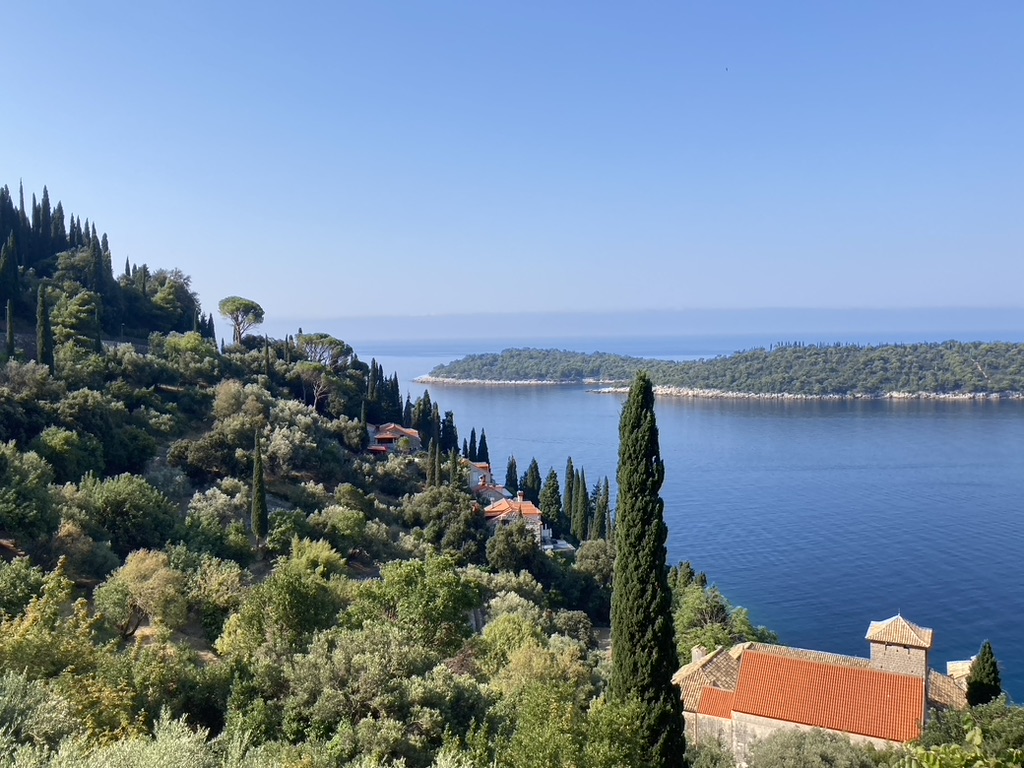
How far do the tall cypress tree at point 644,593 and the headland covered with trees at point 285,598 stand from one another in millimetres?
40

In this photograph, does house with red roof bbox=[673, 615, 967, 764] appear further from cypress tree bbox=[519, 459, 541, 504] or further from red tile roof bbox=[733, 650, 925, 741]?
cypress tree bbox=[519, 459, 541, 504]

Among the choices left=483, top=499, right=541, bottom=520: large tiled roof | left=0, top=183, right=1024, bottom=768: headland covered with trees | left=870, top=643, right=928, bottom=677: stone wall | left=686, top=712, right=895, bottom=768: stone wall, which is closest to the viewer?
left=0, top=183, right=1024, bottom=768: headland covered with trees

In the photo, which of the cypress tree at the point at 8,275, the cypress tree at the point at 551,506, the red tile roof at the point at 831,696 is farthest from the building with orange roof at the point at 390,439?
the red tile roof at the point at 831,696

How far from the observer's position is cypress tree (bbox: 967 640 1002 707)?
64.6 ft

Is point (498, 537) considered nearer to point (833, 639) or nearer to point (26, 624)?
point (833, 639)

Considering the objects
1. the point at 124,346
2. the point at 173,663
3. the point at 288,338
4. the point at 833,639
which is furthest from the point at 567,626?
the point at 288,338

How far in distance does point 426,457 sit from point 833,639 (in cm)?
2325

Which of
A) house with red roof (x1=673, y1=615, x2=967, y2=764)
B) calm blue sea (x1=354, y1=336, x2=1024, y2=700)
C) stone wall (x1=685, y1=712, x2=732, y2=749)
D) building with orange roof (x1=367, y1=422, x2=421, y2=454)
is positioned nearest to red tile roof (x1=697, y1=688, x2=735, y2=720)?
house with red roof (x1=673, y1=615, x2=967, y2=764)

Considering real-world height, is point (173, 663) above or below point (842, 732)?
above

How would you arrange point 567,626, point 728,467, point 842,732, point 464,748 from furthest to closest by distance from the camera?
point 728,467 < point 567,626 < point 842,732 < point 464,748

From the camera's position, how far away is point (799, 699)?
17.3 m

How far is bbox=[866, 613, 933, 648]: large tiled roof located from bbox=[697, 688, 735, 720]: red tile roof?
4.91m

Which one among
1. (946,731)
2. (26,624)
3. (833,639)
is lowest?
(833,639)

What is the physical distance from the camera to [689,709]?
60.2 ft
